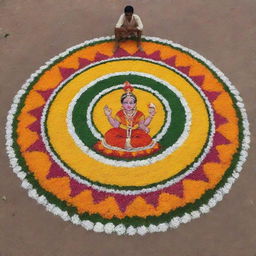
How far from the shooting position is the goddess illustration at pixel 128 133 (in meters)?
7.20

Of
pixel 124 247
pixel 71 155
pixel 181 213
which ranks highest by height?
pixel 71 155

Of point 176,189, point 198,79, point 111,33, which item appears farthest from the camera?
point 111,33

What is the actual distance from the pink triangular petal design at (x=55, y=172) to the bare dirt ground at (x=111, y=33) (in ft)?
1.81

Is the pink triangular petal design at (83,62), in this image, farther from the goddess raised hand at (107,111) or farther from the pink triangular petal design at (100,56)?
the goddess raised hand at (107,111)

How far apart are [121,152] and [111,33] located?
3683mm

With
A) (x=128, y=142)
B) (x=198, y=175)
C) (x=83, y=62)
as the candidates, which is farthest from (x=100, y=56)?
(x=198, y=175)

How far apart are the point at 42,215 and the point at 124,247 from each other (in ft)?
4.78

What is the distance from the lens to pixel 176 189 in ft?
21.8

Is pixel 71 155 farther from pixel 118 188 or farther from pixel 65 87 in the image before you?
pixel 65 87

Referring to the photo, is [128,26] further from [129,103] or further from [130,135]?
[130,135]

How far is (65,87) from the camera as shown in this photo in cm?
835

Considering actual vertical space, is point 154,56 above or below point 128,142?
above

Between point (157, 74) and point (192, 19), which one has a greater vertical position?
point (192, 19)

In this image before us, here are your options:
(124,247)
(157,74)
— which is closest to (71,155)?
(124,247)
